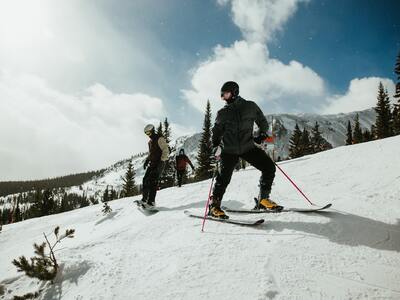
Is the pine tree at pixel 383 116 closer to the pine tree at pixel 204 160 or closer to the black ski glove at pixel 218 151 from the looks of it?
the pine tree at pixel 204 160

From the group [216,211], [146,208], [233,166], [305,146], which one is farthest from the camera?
[305,146]

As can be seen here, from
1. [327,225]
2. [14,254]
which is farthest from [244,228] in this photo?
[14,254]

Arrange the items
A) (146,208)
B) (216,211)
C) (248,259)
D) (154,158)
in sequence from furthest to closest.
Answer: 1. (154,158)
2. (146,208)
3. (216,211)
4. (248,259)

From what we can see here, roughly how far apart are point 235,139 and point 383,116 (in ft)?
175

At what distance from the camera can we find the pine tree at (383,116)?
45.1m

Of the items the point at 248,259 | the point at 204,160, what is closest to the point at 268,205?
the point at 248,259

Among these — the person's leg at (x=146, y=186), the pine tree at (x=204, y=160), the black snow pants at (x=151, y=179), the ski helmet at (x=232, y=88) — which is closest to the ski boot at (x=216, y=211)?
the ski helmet at (x=232, y=88)

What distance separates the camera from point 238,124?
4.61 meters

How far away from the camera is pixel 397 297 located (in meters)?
2.17

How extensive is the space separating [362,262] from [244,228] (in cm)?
162

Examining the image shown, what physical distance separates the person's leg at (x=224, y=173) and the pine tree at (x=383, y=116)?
51349mm

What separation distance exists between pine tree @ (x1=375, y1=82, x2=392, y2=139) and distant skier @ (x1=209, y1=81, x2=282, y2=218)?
50.9 metres

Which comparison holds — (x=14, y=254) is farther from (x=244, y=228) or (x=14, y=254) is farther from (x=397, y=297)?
(x=397, y=297)

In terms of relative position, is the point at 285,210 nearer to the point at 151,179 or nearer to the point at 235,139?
the point at 235,139
